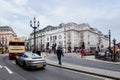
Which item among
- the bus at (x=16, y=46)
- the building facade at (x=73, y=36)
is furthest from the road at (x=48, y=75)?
the building facade at (x=73, y=36)

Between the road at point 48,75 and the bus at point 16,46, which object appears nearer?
the road at point 48,75

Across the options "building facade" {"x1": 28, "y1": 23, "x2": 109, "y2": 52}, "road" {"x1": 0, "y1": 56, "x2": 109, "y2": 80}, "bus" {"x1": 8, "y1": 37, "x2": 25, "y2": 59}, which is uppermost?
"building facade" {"x1": 28, "y1": 23, "x2": 109, "y2": 52}

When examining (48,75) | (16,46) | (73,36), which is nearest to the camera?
(48,75)

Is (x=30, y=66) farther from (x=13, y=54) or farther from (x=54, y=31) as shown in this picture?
(x=54, y=31)

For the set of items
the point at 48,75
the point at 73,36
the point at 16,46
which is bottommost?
the point at 48,75

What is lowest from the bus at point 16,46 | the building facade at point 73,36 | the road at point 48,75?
the road at point 48,75

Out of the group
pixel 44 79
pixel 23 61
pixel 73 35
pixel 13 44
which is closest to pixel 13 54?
pixel 13 44

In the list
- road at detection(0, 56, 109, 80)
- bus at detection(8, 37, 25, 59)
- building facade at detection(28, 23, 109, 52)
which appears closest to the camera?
road at detection(0, 56, 109, 80)

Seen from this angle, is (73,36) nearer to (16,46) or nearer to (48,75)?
(16,46)

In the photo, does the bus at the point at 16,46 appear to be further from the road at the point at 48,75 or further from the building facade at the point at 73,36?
the building facade at the point at 73,36

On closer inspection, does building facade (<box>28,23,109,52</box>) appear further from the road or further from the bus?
the road

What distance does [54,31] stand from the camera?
161250 mm

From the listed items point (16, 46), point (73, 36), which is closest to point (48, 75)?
point (16, 46)

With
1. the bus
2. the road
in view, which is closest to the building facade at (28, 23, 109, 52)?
the bus
